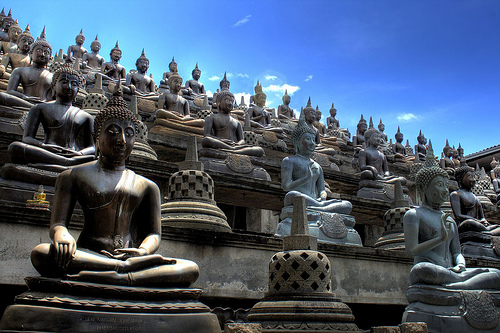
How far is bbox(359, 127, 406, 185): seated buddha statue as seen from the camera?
14492mm

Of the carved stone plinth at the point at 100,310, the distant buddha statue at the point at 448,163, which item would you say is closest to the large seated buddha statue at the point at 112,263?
the carved stone plinth at the point at 100,310

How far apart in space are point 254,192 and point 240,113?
11.3m

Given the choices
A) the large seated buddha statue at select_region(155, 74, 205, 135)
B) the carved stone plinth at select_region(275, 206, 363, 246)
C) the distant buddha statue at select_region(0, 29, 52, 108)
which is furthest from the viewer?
the large seated buddha statue at select_region(155, 74, 205, 135)

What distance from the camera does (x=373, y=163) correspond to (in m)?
15.4

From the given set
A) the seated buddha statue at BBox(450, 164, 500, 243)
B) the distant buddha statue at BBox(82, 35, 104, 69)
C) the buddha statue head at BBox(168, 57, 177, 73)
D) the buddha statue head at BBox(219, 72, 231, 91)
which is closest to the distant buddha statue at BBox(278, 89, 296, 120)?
the buddha statue head at BBox(219, 72, 231, 91)

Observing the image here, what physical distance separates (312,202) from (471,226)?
4095 millimetres

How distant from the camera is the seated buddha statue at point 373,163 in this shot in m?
14.5

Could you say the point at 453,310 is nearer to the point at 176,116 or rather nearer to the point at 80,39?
the point at 176,116

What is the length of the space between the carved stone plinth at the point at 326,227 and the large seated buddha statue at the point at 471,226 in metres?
3.11

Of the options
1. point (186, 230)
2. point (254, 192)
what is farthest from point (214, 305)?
point (254, 192)

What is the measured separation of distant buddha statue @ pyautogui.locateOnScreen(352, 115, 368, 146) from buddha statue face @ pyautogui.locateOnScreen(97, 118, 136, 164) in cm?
2241

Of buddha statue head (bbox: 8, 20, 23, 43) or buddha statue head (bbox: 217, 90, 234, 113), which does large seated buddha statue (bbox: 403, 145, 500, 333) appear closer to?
buddha statue head (bbox: 217, 90, 234, 113)

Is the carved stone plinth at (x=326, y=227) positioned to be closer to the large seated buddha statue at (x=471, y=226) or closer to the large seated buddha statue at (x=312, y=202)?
the large seated buddha statue at (x=312, y=202)

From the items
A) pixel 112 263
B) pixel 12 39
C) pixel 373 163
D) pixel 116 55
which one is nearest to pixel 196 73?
pixel 116 55
